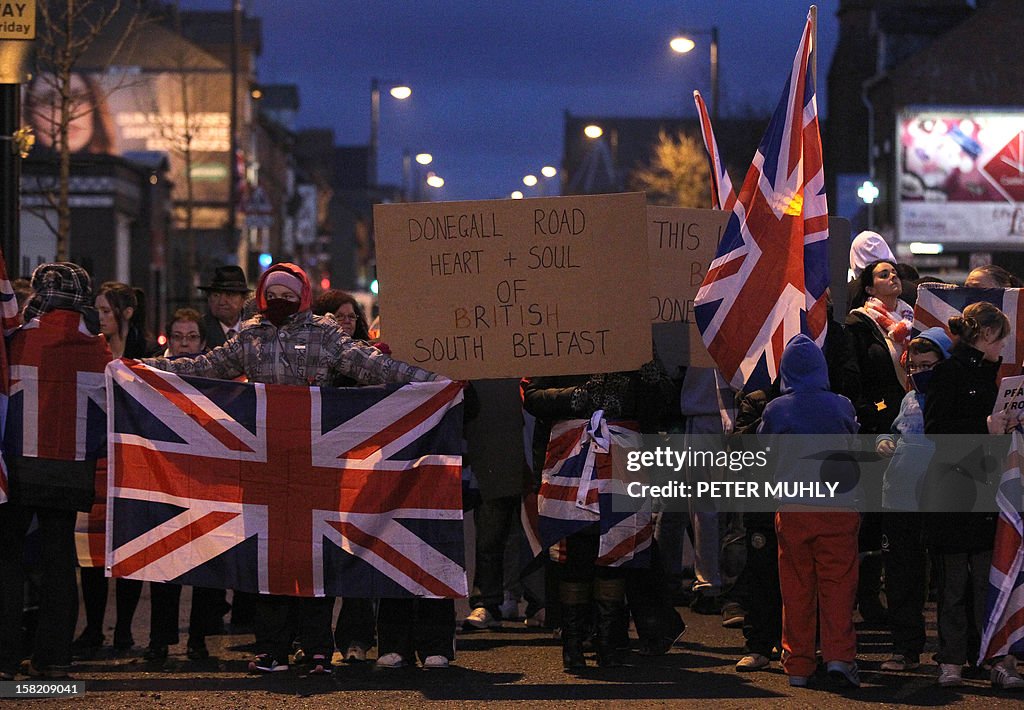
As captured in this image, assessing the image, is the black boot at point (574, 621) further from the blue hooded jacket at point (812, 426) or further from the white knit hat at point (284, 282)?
the white knit hat at point (284, 282)

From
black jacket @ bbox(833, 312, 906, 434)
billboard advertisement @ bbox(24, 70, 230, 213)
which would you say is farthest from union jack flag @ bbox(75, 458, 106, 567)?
billboard advertisement @ bbox(24, 70, 230, 213)

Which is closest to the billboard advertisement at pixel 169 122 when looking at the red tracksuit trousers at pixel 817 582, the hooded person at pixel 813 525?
the hooded person at pixel 813 525

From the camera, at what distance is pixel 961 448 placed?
7582 mm

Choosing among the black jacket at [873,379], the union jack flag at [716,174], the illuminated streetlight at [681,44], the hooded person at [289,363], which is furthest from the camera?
the illuminated streetlight at [681,44]

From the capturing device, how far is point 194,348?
8938mm

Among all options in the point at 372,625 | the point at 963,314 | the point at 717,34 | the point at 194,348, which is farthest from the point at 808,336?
the point at 717,34

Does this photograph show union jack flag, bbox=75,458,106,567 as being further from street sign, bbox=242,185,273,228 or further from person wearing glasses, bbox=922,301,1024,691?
street sign, bbox=242,185,273,228

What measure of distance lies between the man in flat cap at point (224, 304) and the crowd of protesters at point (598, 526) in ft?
2.36

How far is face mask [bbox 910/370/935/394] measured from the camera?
7.74m

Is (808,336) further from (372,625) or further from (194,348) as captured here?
(194,348)

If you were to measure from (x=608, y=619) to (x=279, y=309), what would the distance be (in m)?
2.30

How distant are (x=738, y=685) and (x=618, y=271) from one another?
2.21m

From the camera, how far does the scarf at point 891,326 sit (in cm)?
916

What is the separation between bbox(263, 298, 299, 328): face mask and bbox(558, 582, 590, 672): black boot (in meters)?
1.99
